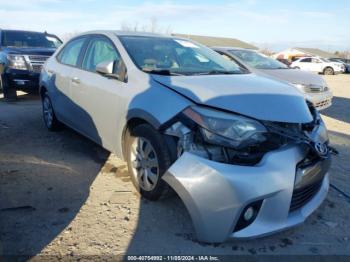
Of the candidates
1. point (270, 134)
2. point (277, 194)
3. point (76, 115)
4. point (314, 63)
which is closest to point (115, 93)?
point (76, 115)

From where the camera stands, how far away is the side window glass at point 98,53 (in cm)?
412

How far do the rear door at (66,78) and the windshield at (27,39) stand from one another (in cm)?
538

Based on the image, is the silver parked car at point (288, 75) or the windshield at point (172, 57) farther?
the silver parked car at point (288, 75)

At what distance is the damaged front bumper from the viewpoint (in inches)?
102

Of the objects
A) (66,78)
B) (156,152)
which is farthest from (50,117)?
(156,152)

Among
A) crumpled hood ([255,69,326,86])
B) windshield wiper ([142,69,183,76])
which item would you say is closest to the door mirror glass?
windshield wiper ([142,69,183,76])

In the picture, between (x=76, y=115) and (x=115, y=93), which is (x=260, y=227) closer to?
(x=115, y=93)

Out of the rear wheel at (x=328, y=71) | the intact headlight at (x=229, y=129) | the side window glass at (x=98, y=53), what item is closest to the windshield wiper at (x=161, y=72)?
the side window glass at (x=98, y=53)

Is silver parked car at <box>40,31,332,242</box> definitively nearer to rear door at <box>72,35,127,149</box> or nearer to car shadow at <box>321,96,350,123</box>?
rear door at <box>72,35,127,149</box>

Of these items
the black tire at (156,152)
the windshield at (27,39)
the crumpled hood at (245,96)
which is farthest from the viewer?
the windshield at (27,39)

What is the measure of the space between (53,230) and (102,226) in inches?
15.8

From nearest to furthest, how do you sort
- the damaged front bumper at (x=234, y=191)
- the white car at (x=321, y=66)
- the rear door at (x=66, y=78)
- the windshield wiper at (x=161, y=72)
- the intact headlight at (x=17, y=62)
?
the damaged front bumper at (x=234, y=191) → the windshield wiper at (x=161, y=72) → the rear door at (x=66, y=78) → the intact headlight at (x=17, y=62) → the white car at (x=321, y=66)

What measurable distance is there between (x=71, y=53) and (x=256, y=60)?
5169 mm

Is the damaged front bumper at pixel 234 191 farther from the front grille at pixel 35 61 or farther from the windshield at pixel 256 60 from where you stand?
the front grille at pixel 35 61
